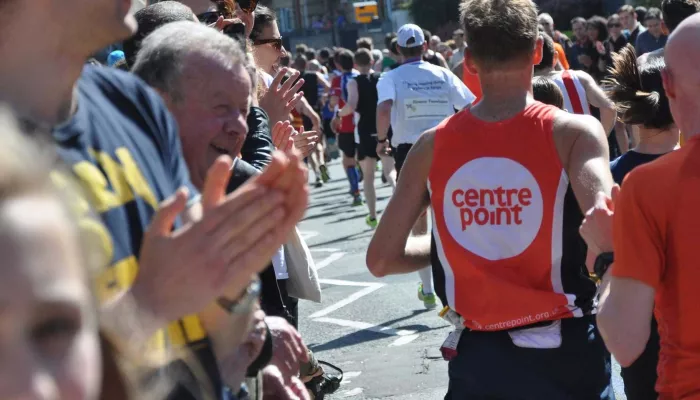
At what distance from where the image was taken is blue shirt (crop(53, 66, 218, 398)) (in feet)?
5.48

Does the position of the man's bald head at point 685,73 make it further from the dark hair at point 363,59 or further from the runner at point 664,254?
the dark hair at point 363,59

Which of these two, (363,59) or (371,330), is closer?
(371,330)

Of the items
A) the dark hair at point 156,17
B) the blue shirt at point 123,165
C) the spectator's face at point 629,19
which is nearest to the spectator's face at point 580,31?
the spectator's face at point 629,19

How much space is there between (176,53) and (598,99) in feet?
16.1

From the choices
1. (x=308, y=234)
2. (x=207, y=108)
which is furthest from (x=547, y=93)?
(x=308, y=234)

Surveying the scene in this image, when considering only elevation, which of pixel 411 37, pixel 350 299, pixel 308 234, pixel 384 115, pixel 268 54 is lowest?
pixel 308 234

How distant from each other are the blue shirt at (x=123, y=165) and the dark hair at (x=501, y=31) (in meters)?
1.67

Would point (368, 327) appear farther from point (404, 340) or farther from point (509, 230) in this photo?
point (509, 230)

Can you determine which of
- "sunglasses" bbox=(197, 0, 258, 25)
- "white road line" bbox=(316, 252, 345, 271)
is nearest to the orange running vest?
"sunglasses" bbox=(197, 0, 258, 25)

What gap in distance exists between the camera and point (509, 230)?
3.36 meters

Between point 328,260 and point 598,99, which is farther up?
point 598,99

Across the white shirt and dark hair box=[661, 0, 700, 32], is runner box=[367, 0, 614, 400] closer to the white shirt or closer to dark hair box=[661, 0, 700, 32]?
dark hair box=[661, 0, 700, 32]

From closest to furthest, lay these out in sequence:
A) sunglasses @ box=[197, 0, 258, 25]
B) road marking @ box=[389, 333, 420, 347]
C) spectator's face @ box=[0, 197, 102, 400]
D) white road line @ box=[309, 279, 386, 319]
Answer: spectator's face @ box=[0, 197, 102, 400]
sunglasses @ box=[197, 0, 258, 25]
road marking @ box=[389, 333, 420, 347]
white road line @ box=[309, 279, 386, 319]

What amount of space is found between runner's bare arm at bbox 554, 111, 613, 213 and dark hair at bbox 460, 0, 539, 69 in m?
0.27
